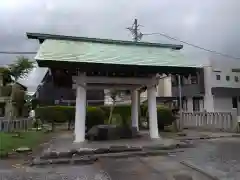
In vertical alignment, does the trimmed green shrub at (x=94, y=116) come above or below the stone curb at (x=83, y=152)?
above

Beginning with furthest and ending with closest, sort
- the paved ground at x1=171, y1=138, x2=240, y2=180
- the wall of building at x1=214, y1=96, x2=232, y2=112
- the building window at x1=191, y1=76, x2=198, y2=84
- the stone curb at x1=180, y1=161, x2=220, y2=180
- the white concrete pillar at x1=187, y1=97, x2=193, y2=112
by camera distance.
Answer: the white concrete pillar at x1=187, y1=97, x2=193, y2=112, the building window at x1=191, y1=76, x2=198, y2=84, the wall of building at x1=214, y1=96, x2=232, y2=112, the paved ground at x1=171, y1=138, x2=240, y2=180, the stone curb at x1=180, y1=161, x2=220, y2=180

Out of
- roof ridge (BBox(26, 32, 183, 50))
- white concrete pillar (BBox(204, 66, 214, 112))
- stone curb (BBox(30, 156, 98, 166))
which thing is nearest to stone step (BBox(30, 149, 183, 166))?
stone curb (BBox(30, 156, 98, 166))

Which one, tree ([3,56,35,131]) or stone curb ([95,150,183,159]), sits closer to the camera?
stone curb ([95,150,183,159])

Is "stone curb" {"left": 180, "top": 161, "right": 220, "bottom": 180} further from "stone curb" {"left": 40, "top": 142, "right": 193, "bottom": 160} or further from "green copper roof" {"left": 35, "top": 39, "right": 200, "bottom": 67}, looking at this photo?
"green copper roof" {"left": 35, "top": 39, "right": 200, "bottom": 67}

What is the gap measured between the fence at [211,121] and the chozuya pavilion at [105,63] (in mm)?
7054

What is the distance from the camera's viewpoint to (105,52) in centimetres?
1321

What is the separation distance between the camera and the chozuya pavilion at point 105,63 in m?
12.0

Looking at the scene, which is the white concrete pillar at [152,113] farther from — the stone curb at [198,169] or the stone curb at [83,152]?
the stone curb at [198,169]

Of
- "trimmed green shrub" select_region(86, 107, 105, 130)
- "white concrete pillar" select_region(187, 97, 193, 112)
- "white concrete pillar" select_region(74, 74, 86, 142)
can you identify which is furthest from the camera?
"white concrete pillar" select_region(187, 97, 193, 112)

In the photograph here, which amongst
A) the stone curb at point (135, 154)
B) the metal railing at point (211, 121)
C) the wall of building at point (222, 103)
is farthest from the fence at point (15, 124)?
the wall of building at point (222, 103)

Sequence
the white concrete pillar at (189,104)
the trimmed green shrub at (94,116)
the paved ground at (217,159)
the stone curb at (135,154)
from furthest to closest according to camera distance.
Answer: the white concrete pillar at (189,104) → the trimmed green shrub at (94,116) → the stone curb at (135,154) → the paved ground at (217,159)

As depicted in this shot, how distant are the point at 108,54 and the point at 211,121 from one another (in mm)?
11271

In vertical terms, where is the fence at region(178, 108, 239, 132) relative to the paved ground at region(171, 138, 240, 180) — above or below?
above

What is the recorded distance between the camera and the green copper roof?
11.9 metres
